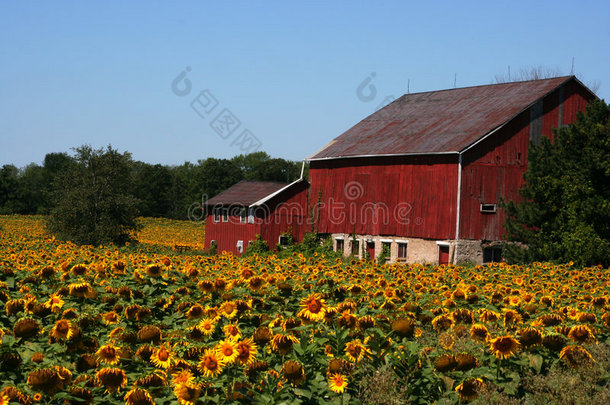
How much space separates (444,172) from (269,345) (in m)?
24.2

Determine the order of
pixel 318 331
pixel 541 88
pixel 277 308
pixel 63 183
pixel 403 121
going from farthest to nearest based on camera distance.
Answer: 1. pixel 63 183
2. pixel 403 121
3. pixel 541 88
4. pixel 277 308
5. pixel 318 331

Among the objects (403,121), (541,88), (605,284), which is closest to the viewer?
(605,284)

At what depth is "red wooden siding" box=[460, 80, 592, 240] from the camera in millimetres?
27828

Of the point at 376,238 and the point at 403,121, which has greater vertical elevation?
the point at 403,121

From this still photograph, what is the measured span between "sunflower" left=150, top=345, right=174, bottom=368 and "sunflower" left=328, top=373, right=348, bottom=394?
108cm

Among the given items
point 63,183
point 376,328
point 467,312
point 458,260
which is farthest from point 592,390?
point 63,183

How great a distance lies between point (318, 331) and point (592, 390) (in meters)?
2.53

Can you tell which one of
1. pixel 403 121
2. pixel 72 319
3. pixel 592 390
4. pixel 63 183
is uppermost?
pixel 403 121

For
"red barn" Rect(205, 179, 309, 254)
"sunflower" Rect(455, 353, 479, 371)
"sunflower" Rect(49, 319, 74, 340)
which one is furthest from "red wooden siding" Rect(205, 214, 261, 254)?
"sunflower" Rect(455, 353, 479, 371)

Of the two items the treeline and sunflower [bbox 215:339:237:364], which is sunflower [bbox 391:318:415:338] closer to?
sunflower [bbox 215:339:237:364]

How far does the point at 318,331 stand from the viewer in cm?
529

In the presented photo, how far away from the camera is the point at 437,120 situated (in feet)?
105

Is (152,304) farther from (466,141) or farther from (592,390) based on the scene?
(466,141)

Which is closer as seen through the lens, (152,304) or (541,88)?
(152,304)
